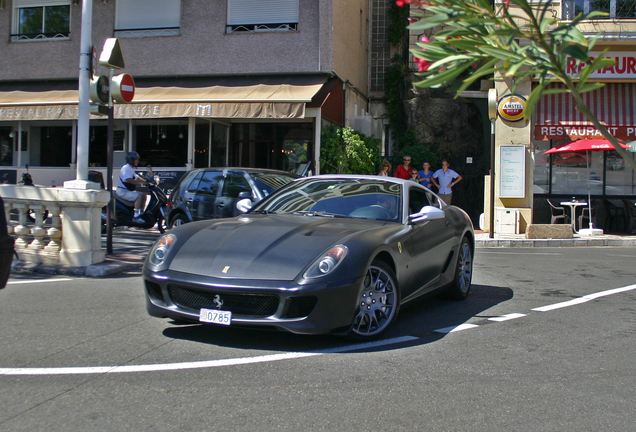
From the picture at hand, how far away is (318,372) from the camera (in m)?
4.32

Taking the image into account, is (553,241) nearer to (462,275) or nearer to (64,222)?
(462,275)

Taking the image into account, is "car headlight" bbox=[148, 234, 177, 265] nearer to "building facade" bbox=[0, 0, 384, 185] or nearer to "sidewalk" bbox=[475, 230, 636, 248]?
"sidewalk" bbox=[475, 230, 636, 248]

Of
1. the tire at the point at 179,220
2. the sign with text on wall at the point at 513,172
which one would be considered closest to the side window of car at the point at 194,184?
the tire at the point at 179,220

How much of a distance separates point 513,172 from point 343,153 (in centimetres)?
437

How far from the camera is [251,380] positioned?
413 centimetres

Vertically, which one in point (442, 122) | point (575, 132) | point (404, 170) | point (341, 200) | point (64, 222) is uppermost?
point (442, 122)

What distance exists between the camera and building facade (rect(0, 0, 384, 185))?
1719 cm

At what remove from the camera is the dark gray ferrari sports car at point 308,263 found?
4.67 m

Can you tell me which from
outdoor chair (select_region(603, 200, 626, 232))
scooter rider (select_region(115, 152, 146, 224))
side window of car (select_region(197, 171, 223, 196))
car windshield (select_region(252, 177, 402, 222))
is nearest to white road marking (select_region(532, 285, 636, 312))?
car windshield (select_region(252, 177, 402, 222))

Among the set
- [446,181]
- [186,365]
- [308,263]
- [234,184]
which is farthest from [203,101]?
[186,365]

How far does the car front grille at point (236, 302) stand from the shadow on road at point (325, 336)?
1.14ft

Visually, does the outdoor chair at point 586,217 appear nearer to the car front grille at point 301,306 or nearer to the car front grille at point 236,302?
the car front grille at point 301,306

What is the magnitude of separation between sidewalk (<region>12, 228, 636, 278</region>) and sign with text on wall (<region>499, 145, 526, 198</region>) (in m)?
1.22

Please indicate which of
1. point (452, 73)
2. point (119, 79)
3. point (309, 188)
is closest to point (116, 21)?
point (119, 79)
